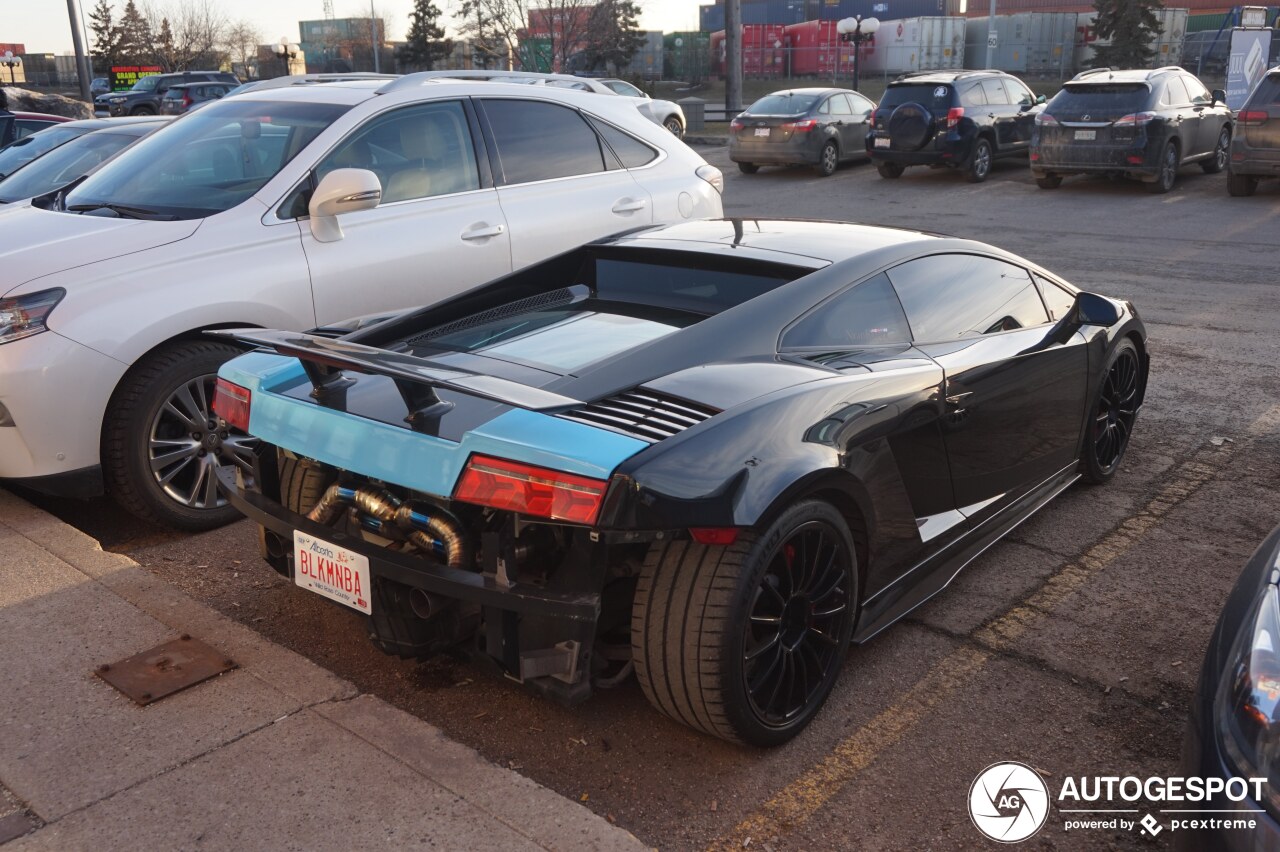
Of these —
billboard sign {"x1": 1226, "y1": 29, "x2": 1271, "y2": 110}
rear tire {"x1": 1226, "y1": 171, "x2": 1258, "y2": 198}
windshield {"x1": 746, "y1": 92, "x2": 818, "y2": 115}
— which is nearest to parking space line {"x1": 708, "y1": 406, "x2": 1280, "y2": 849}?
rear tire {"x1": 1226, "y1": 171, "x2": 1258, "y2": 198}

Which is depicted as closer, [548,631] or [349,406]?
[548,631]

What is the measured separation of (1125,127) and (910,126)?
3.38 meters

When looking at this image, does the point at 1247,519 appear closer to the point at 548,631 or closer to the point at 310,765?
the point at 548,631

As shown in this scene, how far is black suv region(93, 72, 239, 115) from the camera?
3380 cm

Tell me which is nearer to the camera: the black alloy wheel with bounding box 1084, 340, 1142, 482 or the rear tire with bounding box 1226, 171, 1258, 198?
the black alloy wheel with bounding box 1084, 340, 1142, 482

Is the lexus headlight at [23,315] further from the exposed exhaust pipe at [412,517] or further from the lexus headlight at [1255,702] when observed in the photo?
the lexus headlight at [1255,702]

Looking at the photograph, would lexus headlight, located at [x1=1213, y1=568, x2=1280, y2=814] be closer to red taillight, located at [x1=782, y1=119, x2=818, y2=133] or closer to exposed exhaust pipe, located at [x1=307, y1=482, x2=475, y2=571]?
exposed exhaust pipe, located at [x1=307, y1=482, x2=475, y2=571]

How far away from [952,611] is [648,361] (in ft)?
5.36

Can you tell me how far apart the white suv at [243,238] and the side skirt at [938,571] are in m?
2.26

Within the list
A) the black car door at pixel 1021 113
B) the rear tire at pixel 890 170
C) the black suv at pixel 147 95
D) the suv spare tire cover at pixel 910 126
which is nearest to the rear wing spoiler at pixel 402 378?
the suv spare tire cover at pixel 910 126

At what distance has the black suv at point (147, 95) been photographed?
33.8 m

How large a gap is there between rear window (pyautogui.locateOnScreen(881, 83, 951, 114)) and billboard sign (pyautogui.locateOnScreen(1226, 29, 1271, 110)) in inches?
320

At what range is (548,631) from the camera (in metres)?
2.92

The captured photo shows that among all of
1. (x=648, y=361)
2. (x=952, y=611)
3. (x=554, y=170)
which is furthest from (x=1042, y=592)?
(x=554, y=170)
